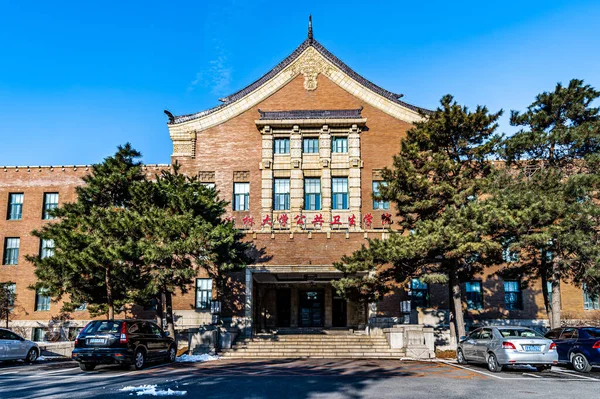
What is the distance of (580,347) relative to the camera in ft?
51.1

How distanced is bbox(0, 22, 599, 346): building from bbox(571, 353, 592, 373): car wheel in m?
11.9

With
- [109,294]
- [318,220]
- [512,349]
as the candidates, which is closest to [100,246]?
[109,294]

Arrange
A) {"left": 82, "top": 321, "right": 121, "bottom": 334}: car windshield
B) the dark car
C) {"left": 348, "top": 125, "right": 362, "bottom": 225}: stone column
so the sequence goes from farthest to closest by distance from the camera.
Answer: {"left": 348, "top": 125, "right": 362, "bottom": 225}: stone column → the dark car → {"left": 82, "top": 321, "right": 121, "bottom": 334}: car windshield

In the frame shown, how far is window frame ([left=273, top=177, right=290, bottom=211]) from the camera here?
29.9 meters

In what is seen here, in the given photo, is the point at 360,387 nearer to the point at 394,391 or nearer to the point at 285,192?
the point at 394,391

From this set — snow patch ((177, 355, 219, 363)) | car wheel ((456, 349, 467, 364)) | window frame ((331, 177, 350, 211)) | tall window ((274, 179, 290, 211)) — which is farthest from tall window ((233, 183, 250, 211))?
car wheel ((456, 349, 467, 364))

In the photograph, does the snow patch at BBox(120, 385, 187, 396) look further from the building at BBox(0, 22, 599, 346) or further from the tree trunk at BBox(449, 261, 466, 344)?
the building at BBox(0, 22, 599, 346)

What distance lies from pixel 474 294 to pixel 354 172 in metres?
10.1

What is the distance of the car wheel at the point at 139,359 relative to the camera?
1502 cm

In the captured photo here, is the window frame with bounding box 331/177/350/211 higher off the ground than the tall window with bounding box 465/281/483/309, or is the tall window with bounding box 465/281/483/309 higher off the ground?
the window frame with bounding box 331/177/350/211

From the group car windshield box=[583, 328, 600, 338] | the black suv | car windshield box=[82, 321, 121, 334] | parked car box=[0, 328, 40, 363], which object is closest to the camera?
the black suv

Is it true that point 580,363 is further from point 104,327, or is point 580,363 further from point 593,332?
point 104,327

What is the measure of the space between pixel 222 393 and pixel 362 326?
1805cm

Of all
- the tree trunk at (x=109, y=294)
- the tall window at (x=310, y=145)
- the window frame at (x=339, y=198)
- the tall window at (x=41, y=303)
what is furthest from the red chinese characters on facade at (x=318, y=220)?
the tall window at (x=41, y=303)
